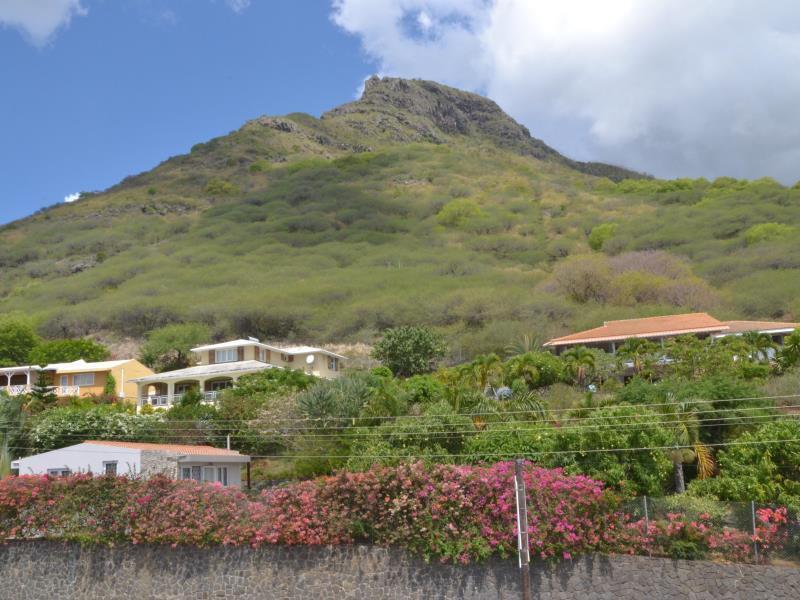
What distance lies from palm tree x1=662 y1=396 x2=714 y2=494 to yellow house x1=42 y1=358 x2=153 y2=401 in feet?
125

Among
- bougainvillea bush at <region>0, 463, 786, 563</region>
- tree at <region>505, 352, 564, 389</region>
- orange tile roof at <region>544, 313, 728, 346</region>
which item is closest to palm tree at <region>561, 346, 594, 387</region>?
tree at <region>505, 352, 564, 389</region>

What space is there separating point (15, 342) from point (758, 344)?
185 ft

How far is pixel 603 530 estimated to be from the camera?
20.5 metres

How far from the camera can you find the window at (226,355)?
182 feet

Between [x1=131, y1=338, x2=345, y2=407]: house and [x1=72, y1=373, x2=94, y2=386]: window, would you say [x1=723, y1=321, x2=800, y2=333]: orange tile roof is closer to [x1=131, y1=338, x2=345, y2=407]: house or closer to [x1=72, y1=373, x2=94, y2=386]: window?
[x1=131, y1=338, x2=345, y2=407]: house

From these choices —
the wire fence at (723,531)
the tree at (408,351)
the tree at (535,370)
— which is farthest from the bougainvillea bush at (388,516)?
the tree at (408,351)

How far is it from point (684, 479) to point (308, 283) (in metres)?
62.7

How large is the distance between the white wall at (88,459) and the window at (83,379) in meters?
25.3

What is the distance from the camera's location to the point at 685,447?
84.7ft

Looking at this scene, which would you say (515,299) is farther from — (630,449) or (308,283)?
(630,449)

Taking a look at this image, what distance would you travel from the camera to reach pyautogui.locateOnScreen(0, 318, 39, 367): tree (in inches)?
2533

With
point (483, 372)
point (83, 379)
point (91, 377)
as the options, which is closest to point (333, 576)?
point (483, 372)

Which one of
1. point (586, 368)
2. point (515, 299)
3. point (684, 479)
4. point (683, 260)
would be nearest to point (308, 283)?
point (515, 299)

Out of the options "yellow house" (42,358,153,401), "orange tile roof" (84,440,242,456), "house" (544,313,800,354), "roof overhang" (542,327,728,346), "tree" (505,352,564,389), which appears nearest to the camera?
"orange tile roof" (84,440,242,456)
